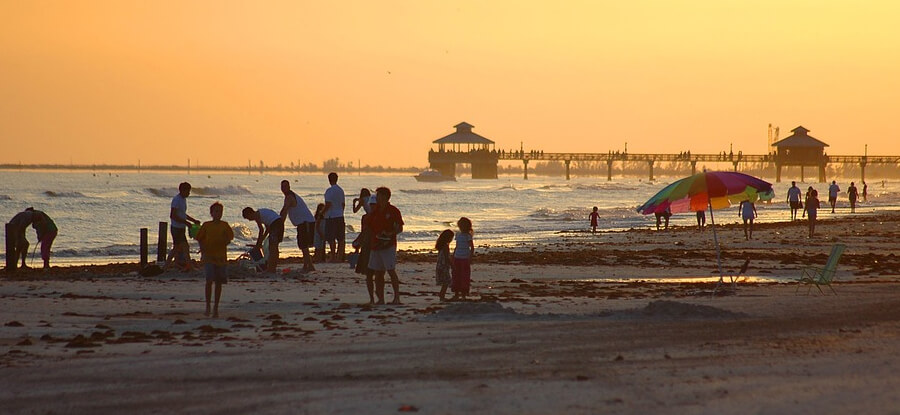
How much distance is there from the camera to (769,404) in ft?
22.2

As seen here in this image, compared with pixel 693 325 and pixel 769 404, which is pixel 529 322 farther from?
pixel 769 404

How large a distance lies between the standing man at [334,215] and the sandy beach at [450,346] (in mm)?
2133

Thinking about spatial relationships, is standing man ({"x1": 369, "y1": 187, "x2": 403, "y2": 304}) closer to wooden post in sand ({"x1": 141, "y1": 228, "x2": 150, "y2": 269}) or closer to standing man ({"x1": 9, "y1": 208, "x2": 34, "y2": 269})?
wooden post in sand ({"x1": 141, "y1": 228, "x2": 150, "y2": 269})

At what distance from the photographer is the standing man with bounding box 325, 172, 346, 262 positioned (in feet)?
60.6

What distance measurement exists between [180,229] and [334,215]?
2.80m

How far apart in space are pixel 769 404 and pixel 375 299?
24.0 feet

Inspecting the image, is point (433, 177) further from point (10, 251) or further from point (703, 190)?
point (703, 190)

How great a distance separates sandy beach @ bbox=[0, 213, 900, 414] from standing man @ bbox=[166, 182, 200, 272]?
0.67 m

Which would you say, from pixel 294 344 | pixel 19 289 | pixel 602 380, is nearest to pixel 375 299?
pixel 294 344

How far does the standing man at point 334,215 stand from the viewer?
1847 centimetres

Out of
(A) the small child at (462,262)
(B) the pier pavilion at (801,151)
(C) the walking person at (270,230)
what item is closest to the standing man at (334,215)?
(C) the walking person at (270,230)

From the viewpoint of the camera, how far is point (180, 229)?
16.9m

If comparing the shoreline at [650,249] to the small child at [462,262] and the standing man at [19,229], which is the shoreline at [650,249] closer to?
the standing man at [19,229]

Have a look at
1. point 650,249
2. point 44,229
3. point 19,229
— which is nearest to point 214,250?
point 19,229
